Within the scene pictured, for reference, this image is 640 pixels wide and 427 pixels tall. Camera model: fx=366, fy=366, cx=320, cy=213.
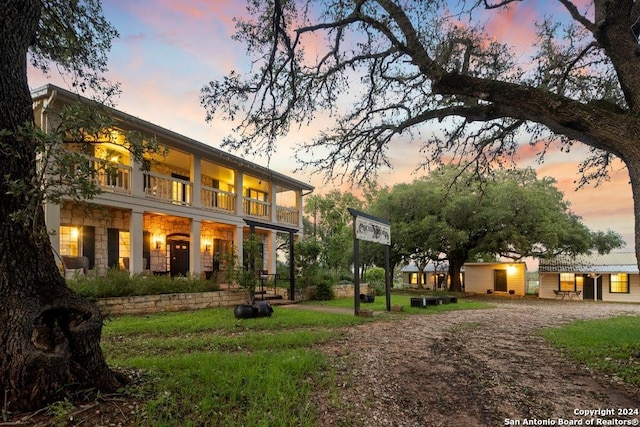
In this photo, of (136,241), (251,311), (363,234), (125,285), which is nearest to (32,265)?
(251,311)

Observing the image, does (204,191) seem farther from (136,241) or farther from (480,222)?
(480,222)

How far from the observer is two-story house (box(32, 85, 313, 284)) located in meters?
11.8

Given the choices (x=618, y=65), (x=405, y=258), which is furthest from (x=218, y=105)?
(x=405, y=258)

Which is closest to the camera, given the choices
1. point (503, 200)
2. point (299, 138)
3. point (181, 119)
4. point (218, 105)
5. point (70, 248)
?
point (218, 105)

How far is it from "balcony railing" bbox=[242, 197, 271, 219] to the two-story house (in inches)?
2.2

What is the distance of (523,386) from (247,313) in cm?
650

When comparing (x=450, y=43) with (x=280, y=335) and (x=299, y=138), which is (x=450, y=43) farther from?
(x=280, y=335)

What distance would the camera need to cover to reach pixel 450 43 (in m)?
6.96

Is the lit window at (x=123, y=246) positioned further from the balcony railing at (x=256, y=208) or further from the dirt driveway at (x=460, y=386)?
the dirt driveway at (x=460, y=386)

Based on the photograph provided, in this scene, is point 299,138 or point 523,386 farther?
point 299,138

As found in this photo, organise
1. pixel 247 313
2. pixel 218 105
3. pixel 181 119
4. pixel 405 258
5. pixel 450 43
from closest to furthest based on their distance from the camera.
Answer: pixel 450 43 → pixel 218 105 → pixel 247 313 → pixel 181 119 → pixel 405 258

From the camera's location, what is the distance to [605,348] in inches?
263

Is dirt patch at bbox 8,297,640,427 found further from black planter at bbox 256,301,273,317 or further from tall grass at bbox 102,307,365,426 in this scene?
black planter at bbox 256,301,273,317

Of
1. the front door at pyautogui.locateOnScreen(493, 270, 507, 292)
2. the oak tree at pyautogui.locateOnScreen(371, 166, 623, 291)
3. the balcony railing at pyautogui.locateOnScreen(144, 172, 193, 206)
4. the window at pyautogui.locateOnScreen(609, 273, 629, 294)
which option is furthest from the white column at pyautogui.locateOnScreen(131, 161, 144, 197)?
the window at pyautogui.locateOnScreen(609, 273, 629, 294)
